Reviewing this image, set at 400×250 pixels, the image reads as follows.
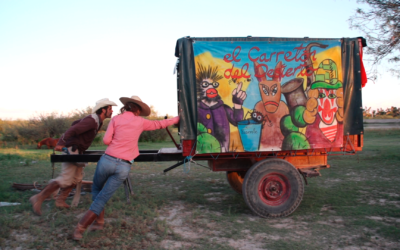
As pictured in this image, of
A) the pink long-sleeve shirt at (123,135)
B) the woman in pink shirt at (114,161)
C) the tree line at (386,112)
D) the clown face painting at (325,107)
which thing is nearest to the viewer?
the woman in pink shirt at (114,161)

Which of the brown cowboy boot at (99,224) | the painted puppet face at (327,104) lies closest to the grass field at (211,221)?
the brown cowboy boot at (99,224)

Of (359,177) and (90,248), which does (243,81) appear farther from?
(359,177)

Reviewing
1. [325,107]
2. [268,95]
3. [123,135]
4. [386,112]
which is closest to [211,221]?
[123,135]

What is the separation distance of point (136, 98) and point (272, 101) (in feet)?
6.97

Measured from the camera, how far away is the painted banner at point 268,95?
5.09 m

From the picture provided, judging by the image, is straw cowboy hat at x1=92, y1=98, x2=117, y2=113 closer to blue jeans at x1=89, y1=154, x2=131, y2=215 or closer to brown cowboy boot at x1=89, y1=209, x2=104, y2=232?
blue jeans at x1=89, y1=154, x2=131, y2=215

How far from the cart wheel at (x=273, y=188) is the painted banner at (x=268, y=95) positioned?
0.33 m

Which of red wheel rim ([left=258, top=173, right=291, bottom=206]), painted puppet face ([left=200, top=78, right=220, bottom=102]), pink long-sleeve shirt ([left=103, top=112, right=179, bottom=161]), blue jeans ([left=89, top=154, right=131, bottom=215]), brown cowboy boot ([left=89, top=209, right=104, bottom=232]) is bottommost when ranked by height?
brown cowboy boot ([left=89, top=209, right=104, bottom=232])

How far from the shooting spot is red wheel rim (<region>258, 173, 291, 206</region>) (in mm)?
5262

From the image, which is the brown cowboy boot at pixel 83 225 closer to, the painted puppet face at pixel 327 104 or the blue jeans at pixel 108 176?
the blue jeans at pixel 108 176

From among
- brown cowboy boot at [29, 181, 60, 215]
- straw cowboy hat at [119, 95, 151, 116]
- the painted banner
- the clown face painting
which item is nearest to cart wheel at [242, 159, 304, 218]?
the painted banner

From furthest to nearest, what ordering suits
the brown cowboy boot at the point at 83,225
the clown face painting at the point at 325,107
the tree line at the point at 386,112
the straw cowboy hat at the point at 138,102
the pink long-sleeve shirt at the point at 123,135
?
the tree line at the point at 386,112, the clown face painting at the point at 325,107, the straw cowboy hat at the point at 138,102, the pink long-sleeve shirt at the point at 123,135, the brown cowboy boot at the point at 83,225

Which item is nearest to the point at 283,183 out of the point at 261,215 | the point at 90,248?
the point at 261,215

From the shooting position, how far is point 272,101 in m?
5.14
